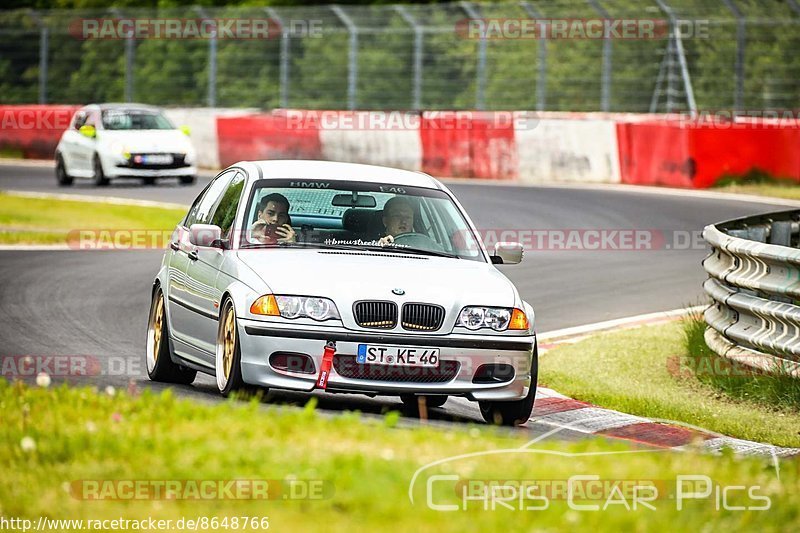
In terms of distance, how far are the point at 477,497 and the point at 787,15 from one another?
904 inches

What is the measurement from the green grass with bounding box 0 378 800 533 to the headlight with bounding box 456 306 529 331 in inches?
67.6

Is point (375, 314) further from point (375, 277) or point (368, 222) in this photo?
point (368, 222)

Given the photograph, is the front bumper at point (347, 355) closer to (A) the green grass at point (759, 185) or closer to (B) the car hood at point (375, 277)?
(B) the car hood at point (375, 277)

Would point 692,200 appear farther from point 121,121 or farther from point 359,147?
point 121,121

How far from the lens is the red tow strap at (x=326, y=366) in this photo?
28.7 ft

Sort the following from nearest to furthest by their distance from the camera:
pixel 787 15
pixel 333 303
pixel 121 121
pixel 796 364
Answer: pixel 333 303 < pixel 796 364 < pixel 787 15 < pixel 121 121

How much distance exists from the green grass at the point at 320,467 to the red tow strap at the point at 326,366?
4.20 ft

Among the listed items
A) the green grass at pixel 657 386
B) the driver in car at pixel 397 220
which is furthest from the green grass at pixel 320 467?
the green grass at pixel 657 386

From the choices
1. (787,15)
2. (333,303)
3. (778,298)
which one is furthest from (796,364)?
(787,15)

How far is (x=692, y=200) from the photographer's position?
2459 cm

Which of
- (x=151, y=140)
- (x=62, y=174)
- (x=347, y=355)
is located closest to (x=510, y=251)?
(x=347, y=355)

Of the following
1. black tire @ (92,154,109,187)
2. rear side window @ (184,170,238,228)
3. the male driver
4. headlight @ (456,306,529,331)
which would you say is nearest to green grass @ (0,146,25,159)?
black tire @ (92,154,109,187)

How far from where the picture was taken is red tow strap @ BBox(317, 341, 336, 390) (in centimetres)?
876

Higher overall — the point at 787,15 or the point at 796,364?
the point at 787,15
